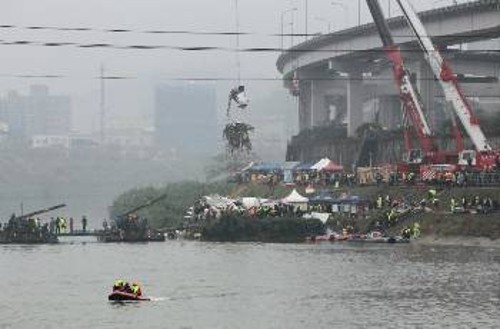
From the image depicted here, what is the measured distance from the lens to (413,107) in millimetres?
149125

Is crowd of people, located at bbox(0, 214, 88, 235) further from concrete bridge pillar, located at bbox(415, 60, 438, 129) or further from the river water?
concrete bridge pillar, located at bbox(415, 60, 438, 129)

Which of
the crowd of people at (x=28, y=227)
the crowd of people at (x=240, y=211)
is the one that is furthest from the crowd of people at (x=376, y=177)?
the crowd of people at (x=28, y=227)

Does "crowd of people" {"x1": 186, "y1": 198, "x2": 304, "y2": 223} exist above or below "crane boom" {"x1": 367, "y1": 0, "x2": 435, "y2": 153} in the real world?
below

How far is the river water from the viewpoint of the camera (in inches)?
2532

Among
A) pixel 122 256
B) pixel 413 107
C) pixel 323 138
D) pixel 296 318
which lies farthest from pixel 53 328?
pixel 323 138

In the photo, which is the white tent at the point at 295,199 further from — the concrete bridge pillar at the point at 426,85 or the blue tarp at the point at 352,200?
the concrete bridge pillar at the point at 426,85

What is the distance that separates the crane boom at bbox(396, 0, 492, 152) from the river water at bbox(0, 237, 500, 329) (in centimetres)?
2907

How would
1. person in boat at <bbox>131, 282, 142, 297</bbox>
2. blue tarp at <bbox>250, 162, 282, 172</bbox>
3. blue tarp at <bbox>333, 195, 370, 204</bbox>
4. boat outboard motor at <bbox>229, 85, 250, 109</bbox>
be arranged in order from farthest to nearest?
1. blue tarp at <bbox>250, 162, 282, 172</bbox>
2. boat outboard motor at <bbox>229, 85, 250, 109</bbox>
3. blue tarp at <bbox>333, 195, 370, 204</bbox>
4. person in boat at <bbox>131, 282, 142, 297</bbox>

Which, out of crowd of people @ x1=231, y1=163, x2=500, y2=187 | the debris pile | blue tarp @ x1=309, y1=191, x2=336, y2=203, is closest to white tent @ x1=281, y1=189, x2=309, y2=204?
blue tarp @ x1=309, y1=191, x2=336, y2=203

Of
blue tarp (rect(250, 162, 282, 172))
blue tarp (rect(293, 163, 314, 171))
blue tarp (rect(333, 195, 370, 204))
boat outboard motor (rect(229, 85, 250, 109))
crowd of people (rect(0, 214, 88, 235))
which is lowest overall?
crowd of people (rect(0, 214, 88, 235))

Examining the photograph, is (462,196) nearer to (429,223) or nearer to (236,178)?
(429,223)

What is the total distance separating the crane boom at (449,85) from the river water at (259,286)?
1145 inches

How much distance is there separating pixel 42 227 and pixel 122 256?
75.3 ft

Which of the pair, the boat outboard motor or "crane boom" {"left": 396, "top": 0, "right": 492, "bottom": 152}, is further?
the boat outboard motor
